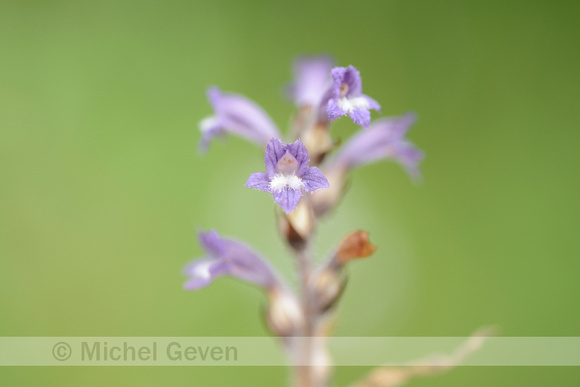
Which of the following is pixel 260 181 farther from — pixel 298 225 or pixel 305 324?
pixel 305 324

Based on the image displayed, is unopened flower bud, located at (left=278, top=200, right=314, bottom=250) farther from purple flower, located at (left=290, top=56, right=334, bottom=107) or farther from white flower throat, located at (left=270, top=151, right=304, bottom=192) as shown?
purple flower, located at (left=290, top=56, right=334, bottom=107)

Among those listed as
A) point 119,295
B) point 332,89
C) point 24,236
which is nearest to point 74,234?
point 24,236

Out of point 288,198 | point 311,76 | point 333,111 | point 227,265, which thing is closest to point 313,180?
point 288,198

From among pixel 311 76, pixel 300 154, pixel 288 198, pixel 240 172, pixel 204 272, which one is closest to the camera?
pixel 288 198

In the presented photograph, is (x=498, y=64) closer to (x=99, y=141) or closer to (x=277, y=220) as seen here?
(x=99, y=141)

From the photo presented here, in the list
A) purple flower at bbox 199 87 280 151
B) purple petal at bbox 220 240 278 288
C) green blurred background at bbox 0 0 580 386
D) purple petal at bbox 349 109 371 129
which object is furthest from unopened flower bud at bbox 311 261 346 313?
green blurred background at bbox 0 0 580 386

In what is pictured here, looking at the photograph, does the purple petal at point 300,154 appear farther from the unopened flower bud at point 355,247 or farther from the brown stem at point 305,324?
the brown stem at point 305,324
